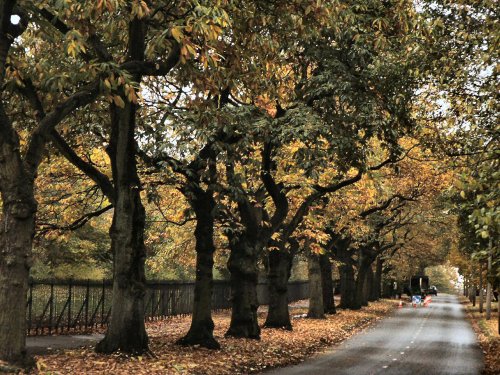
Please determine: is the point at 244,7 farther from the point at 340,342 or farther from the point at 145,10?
the point at 340,342

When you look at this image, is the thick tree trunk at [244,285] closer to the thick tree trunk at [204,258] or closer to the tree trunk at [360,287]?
the thick tree trunk at [204,258]

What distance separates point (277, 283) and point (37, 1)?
1613 centimetres

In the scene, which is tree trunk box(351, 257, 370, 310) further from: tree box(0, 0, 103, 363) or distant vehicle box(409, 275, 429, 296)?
distant vehicle box(409, 275, 429, 296)

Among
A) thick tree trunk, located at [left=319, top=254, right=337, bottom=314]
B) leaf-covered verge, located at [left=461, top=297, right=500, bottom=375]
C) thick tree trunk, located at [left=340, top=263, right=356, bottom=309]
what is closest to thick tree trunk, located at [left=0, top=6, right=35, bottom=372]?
leaf-covered verge, located at [left=461, top=297, right=500, bottom=375]

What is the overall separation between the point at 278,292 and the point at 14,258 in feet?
49.3

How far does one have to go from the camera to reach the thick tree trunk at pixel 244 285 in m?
18.0

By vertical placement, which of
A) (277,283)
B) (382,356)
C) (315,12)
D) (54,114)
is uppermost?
(315,12)

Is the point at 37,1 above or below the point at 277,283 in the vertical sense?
above

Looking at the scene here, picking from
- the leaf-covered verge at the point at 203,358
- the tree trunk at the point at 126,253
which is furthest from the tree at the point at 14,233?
the tree trunk at the point at 126,253

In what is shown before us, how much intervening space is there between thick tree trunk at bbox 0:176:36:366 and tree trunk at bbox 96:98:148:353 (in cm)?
284

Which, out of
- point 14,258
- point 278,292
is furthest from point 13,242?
point 278,292

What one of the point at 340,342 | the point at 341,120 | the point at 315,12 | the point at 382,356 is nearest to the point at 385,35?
the point at 341,120

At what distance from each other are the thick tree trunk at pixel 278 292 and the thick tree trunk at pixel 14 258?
1380cm

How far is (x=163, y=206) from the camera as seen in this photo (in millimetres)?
26500
